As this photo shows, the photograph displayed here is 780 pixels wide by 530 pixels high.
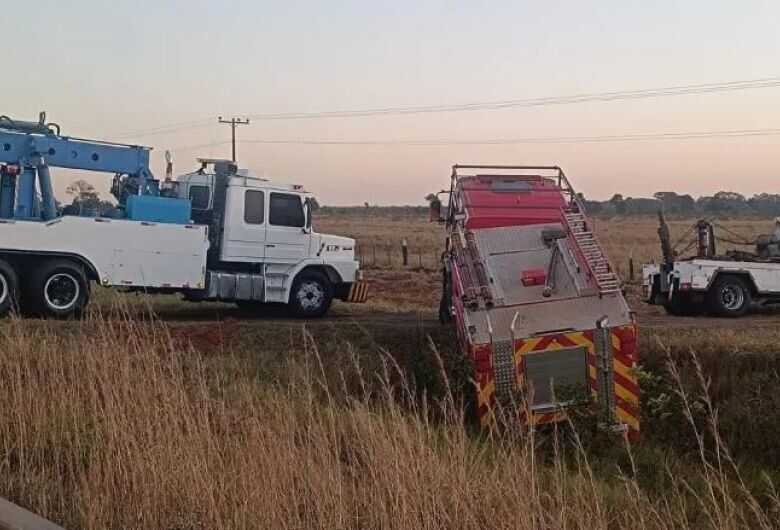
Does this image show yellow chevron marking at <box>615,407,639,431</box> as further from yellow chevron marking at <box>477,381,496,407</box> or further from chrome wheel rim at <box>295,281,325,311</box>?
chrome wheel rim at <box>295,281,325,311</box>

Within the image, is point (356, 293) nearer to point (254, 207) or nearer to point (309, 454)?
point (254, 207)

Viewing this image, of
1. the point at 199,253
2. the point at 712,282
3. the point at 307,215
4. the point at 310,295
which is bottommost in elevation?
the point at 310,295

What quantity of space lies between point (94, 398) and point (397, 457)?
10.0ft

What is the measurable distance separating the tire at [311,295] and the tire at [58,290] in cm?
385

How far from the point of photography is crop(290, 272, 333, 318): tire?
1836 centimetres

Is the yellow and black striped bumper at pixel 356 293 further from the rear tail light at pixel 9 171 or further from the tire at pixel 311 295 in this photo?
the rear tail light at pixel 9 171

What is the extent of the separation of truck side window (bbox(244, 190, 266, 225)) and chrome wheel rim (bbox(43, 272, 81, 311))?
11.0 feet

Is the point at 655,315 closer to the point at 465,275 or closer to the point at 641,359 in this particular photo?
the point at 641,359

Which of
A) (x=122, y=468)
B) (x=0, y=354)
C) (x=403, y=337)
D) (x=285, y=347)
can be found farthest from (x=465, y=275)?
(x=122, y=468)

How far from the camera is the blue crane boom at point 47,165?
1631 cm

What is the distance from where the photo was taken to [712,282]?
63.2ft

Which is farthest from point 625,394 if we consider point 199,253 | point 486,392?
point 199,253

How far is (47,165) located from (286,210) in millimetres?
4245

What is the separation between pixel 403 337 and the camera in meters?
14.4
